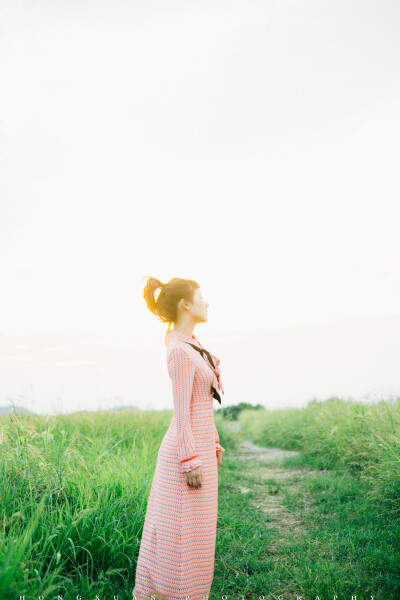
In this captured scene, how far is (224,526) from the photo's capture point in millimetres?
4621

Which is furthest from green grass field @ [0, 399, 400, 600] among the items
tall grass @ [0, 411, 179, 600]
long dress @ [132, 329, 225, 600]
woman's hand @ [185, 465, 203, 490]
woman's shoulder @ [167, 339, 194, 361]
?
woman's shoulder @ [167, 339, 194, 361]

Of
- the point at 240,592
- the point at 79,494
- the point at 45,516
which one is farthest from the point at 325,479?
the point at 45,516

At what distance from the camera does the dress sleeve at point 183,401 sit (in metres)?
2.70

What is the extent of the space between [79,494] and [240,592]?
1397mm

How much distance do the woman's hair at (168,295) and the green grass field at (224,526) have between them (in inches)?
53.6

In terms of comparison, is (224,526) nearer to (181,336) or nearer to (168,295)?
(181,336)

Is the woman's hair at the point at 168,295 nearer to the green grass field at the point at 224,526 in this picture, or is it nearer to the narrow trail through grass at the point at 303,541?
the green grass field at the point at 224,526

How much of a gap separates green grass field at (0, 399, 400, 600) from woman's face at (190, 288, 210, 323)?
142cm

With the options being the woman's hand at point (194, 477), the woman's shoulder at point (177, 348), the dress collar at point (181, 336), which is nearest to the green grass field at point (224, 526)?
the woman's hand at point (194, 477)

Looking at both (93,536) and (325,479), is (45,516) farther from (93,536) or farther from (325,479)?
(325,479)

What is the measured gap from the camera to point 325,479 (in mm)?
6113

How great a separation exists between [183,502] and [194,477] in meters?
0.18

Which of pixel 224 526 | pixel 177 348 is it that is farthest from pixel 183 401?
pixel 224 526

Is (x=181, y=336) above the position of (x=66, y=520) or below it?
above
